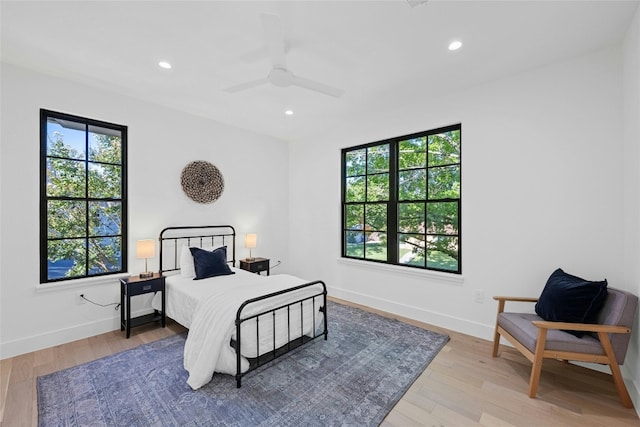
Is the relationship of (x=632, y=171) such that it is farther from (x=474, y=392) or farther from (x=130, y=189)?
(x=130, y=189)

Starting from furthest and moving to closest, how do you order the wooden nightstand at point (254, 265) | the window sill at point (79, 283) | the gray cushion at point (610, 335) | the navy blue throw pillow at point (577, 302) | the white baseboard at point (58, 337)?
the wooden nightstand at point (254, 265), the window sill at point (79, 283), the white baseboard at point (58, 337), the navy blue throw pillow at point (577, 302), the gray cushion at point (610, 335)

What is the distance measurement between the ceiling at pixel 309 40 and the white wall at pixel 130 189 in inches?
12.3

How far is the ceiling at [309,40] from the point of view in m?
1.94

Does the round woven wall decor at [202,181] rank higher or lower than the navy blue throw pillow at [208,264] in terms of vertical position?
higher

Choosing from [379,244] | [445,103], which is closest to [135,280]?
[379,244]

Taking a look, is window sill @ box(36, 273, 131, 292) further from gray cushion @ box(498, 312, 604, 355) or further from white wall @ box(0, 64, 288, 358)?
gray cushion @ box(498, 312, 604, 355)

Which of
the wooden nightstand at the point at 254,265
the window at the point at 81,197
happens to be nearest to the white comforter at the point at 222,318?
the window at the point at 81,197

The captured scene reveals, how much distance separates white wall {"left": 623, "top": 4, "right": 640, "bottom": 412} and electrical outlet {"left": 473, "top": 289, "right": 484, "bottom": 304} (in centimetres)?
109

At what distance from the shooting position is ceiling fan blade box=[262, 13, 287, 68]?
1742mm

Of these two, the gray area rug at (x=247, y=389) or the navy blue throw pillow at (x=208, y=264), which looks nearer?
the gray area rug at (x=247, y=389)

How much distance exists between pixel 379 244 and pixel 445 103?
79.5 inches

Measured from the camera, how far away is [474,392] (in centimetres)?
212

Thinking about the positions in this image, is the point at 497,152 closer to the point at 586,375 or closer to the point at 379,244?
the point at 379,244

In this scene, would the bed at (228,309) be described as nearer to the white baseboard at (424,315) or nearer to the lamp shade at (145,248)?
the lamp shade at (145,248)
